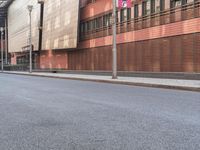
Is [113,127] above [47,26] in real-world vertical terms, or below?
below

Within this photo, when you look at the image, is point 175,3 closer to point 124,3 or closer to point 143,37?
point 124,3

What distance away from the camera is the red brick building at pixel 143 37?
3271 cm

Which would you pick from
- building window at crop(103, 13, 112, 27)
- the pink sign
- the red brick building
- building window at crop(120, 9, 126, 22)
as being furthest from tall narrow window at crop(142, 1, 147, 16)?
the pink sign

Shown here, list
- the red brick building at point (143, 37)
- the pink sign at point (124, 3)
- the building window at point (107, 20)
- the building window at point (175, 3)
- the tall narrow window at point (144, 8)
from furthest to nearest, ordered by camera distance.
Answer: the building window at point (107, 20) → the tall narrow window at point (144, 8) → the building window at point (175, 3) → the red brick building at point (143, 37) → the pink sign at point (124, 3)

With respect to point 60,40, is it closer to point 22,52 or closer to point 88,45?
point 88,45

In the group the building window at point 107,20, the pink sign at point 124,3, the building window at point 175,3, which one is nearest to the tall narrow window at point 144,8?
the building window at point 175,3

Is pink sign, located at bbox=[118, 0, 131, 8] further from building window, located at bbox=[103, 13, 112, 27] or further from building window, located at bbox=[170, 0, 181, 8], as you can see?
building window, located at bbox=[103, 13, 112, 27]

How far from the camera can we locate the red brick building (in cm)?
3271

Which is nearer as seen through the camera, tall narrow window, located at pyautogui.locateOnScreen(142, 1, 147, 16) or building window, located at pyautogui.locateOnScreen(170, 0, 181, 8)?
building window, located at pyautogui.locateOnScreen(170, 0, 181, 8)

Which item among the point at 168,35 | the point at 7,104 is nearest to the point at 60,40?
the point at 168,35

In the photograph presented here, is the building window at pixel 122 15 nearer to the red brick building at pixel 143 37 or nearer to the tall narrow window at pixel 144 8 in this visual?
the red brick building at pixel 143 37

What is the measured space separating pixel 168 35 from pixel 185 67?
3747 mm

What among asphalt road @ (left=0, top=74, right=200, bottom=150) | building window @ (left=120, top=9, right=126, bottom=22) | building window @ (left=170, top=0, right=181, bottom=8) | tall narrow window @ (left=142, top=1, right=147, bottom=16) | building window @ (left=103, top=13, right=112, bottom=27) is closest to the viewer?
asphalt road @ (left=0, top=74, right=200, bottom=150)

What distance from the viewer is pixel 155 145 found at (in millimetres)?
7223
